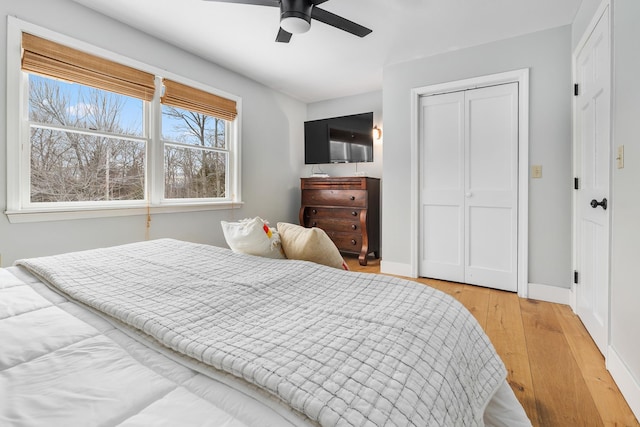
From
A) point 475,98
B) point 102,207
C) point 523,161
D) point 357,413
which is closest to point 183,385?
point 357,413

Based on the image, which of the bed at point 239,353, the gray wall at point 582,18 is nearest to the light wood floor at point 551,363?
the bed at point 239,353

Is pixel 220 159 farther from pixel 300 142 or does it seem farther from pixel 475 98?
pixel 475 98

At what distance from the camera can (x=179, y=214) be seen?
3311mm

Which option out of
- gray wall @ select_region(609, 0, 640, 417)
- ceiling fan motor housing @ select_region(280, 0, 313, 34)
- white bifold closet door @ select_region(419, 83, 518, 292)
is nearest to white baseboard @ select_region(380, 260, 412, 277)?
white bifold closet door @ select_region(419, 83, 518, 292)

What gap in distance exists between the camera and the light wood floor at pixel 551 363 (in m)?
1.37

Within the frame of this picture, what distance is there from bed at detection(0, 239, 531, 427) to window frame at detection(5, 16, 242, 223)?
4.80 feet

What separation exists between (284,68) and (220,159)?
1.32 meters

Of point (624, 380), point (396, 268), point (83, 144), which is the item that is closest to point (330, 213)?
point (396, 268)

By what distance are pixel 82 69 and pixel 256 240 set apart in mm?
2212

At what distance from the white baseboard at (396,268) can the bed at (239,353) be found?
8.20 feet

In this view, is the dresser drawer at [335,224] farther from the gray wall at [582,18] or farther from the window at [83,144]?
the gray wall at [582,18]

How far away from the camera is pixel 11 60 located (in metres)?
2.21

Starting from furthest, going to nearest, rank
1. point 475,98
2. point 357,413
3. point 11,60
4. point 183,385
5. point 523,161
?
point 475,98 → point 523,161 → point 11,60 → point 183,385 → point 357,413

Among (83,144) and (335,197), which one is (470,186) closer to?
(335,197)
